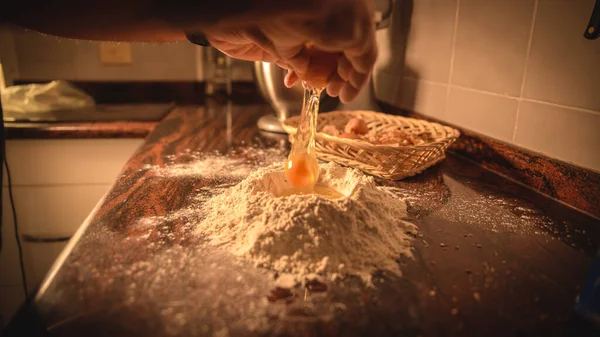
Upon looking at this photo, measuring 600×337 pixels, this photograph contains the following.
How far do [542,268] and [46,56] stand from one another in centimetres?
195

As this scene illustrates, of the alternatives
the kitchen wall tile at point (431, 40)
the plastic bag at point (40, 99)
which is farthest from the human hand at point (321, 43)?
the plastic bag at point (40, 99)

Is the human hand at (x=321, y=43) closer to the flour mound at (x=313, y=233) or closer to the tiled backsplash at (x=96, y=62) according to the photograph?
the flour mound at (x=313, y=233)

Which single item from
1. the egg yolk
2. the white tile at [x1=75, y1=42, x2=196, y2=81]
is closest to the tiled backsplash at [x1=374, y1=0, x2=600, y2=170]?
the egg yolk

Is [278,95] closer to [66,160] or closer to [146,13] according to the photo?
[66,160]

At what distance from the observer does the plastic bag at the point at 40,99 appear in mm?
1479

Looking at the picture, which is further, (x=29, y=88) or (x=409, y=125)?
(x=29, y=88)

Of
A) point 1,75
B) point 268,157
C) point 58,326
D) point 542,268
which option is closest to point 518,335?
point 542,268

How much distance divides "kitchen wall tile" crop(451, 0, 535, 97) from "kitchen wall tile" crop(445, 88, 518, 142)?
0.02 metres

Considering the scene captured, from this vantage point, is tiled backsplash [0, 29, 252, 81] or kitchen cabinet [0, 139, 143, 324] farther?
tiled backsplash [0, 29, 252, 81]

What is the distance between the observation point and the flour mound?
1.78 ft

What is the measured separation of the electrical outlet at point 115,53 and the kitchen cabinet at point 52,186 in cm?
60

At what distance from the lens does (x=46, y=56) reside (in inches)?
70.2

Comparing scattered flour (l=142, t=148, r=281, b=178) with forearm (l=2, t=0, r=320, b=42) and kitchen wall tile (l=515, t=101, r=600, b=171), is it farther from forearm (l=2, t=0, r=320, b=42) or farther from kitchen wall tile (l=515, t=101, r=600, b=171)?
kitchen wall tile (l=515, t=101, r=600, b=171)

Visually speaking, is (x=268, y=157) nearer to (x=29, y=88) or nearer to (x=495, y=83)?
(x=495, y=83)
